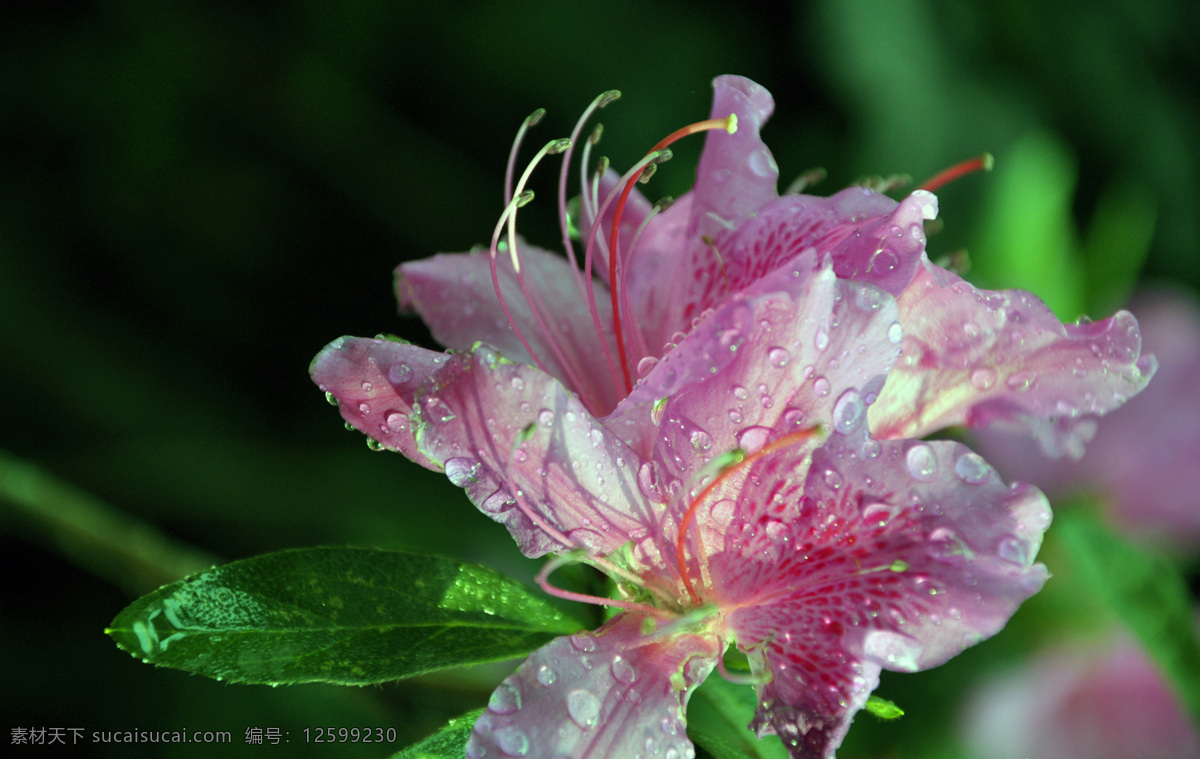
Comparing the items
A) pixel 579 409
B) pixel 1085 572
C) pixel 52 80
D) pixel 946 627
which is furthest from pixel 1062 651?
pixel 52 80

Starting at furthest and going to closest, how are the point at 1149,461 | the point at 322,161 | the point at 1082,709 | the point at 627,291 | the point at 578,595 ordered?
the point at 322,161 → the point at 1149,461 → the point at 1082,709 → the point at 627,291 → the point at 578,595

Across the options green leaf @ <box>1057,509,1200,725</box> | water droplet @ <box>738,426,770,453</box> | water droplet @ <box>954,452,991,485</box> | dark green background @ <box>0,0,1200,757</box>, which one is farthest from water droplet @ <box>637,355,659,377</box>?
dark green background @ <box>0,0,1200,757</box>

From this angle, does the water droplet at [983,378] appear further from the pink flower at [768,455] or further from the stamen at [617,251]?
the stamen at [617,251]

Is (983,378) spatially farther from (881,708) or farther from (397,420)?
(397,420)

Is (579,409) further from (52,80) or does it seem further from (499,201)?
(52,80)

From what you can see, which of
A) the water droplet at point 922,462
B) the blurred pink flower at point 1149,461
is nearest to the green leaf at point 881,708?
the water droplet at point 922,462

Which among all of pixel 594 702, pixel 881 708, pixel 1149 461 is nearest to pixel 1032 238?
pixel 1149 461

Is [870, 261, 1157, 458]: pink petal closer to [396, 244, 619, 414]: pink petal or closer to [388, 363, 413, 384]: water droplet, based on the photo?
[396, 244, 619, 414]: pink petal
